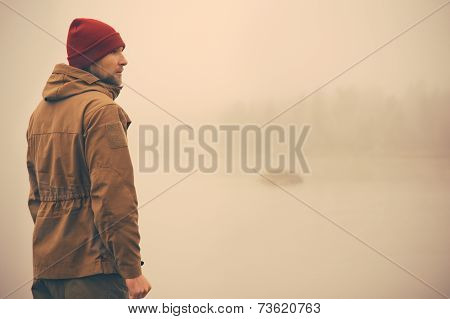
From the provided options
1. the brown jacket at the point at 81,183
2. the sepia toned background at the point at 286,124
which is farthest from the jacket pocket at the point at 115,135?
the sepia toned background at the point at 286,124

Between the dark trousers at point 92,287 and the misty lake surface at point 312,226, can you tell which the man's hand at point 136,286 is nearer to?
the dark trousers at point 92,287

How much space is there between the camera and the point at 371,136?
7.28 feet

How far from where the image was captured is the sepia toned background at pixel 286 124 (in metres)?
2.16

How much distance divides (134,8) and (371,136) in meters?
1.13

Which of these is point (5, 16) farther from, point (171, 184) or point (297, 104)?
point (297, 104)

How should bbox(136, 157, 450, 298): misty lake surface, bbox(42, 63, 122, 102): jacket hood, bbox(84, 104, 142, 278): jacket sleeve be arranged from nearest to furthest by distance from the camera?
1. bbox(84, 104, 142, 278): jacket sleeve
2. bbox(42, 63, 122, 102): jacket hood
3. bbox(136, 157, 450, 298): misty lake surface

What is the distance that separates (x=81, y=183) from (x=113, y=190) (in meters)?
0.11

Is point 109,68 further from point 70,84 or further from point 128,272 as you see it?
point 128,272

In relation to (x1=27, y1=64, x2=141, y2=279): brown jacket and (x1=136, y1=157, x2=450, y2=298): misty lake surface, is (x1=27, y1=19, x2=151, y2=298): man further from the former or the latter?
(x1=136, y1=157, x2=450, y2=298): misty lake surface

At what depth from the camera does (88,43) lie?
134 centimetres

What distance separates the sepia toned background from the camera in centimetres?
216

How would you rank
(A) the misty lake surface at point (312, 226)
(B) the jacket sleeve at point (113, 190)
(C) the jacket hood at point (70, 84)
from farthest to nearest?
(A) the misty lake surface at point (312, 226)
(C) the jacket hood at point (70, 84)
(B) the jacket sleeve at point (113, 190)

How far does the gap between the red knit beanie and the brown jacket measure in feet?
0.14

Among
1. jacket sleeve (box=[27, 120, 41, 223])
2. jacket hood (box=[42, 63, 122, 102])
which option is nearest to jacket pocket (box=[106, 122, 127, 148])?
jacket hood (box=[42, 63, 122, 102])
